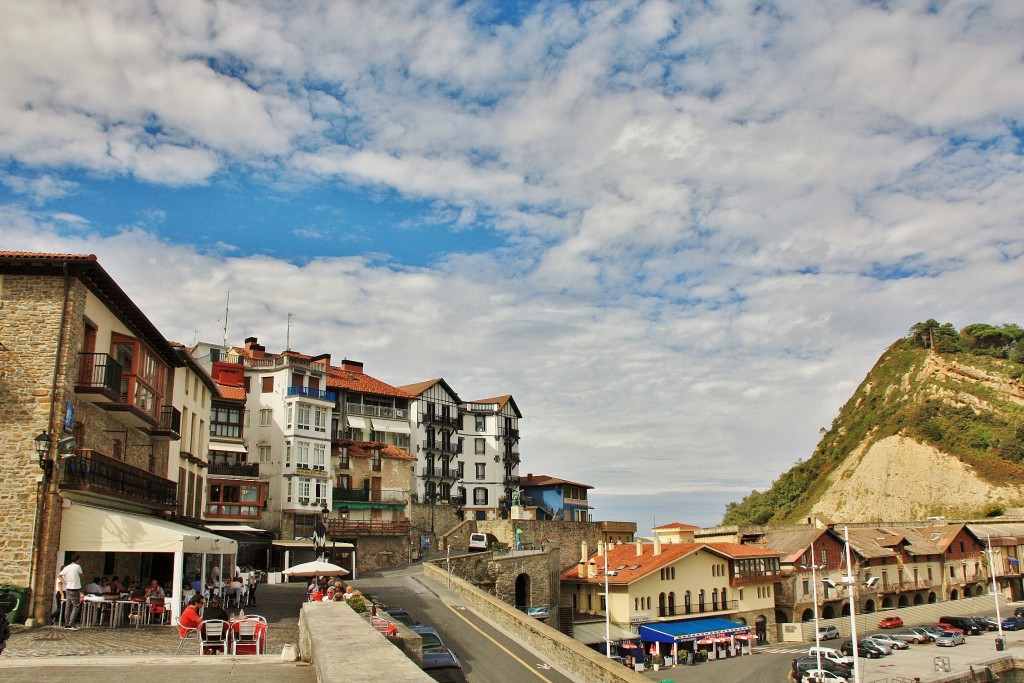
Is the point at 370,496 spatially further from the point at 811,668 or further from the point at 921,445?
the point at 921,445

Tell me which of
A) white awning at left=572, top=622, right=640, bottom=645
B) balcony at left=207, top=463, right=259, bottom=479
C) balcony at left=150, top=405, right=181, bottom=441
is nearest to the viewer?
balcony at left=150, top=405, right=181, bottom=441

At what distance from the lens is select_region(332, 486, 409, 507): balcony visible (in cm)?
5909

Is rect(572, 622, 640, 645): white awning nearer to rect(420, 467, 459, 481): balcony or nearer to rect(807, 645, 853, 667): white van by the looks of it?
rect(807, 645, 853, 667): white van

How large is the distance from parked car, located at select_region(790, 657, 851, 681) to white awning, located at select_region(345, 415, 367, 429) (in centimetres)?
3849

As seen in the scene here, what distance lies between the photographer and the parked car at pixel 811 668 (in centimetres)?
4328

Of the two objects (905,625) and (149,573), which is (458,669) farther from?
(905,625)

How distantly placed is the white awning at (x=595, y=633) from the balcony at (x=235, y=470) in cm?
2466

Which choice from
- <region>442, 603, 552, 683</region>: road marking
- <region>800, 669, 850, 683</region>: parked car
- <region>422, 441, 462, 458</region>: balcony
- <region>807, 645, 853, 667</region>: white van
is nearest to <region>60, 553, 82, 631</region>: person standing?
<region>442, 603, 552, 683</region>: road marking

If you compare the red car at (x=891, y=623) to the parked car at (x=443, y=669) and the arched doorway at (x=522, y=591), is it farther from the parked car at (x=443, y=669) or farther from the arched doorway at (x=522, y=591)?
the parked car at (x=443, y=669)

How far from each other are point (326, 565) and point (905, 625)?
5844 centimetres

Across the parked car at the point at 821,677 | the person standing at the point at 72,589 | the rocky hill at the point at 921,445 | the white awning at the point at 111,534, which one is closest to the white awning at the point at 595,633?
the parked car at the point at 821,677

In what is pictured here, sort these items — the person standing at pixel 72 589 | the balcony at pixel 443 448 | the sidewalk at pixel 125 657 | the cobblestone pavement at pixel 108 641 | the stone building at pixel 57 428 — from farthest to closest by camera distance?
the balcony at pixel 443 448 < the stone building at pixel 57 428 < the person standing at pixel 72 589 < the cobblestone pavement at pixel 108 641 < the sidewalk at pixel 125 657

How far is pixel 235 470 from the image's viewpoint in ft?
176

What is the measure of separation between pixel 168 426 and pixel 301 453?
947 inches
